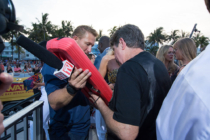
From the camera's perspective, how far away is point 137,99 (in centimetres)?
106

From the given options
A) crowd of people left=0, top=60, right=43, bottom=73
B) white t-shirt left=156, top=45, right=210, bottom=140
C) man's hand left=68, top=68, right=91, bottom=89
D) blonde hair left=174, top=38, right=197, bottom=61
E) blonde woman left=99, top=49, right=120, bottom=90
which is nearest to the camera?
white t-shirt left=156, top=45, right=210, bottom=140

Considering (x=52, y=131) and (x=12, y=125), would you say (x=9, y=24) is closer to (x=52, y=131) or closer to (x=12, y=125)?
(x=12, y=125)

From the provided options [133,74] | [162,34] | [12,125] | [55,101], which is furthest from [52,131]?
[162,34]

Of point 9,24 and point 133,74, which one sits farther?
point 133,74

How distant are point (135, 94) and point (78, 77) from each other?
1.71 feet

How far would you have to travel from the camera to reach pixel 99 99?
4.62ft

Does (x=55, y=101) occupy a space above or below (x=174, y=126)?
below

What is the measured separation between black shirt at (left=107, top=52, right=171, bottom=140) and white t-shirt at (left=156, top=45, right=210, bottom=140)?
479mm

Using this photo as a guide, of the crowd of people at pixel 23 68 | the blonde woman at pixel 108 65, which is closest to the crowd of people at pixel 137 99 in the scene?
the crowd of people at pixel 23 68

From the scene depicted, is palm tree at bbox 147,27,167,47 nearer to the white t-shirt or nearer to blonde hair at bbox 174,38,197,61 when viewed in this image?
blonde hair at bbox 174,38,197,61

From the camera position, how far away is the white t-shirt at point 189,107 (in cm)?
44

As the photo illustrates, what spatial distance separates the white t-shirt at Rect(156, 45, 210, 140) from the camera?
44 centimetres

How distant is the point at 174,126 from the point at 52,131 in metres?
1.56

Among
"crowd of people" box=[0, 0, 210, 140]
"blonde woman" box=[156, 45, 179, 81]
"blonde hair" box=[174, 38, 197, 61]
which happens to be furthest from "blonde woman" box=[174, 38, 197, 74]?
"crowd of people" box=[0, 0, 210, 140]
